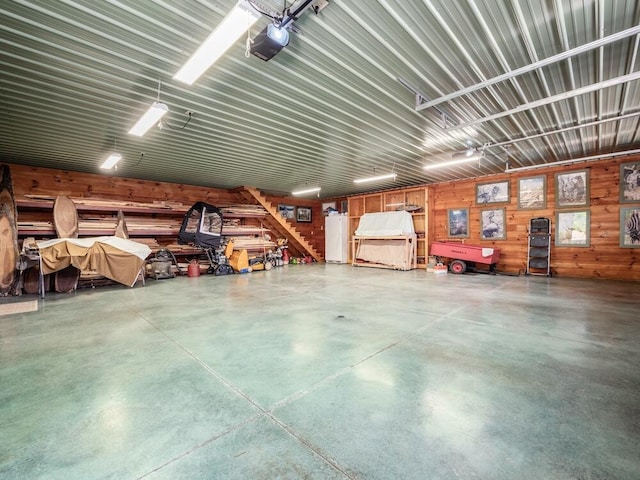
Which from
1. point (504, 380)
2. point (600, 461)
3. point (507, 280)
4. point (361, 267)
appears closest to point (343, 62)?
point (504, 380)

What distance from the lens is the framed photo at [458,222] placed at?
9648 mm

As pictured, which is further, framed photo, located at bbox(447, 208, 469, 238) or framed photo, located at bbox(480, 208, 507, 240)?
framed photo, located at bbox(447, 208, 469, 238)

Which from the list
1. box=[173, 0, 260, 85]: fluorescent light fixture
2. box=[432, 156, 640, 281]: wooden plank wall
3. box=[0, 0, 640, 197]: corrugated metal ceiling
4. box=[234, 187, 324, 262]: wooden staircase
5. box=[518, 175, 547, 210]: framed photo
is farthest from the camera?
box=[234, 187, 324, 262]: wooden staircase

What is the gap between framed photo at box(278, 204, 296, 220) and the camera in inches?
518

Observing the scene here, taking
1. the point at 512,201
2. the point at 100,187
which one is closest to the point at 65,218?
the point at 100,187

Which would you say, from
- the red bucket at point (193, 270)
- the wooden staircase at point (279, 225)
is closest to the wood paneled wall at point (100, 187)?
the wooden staircase at point (279, 225)

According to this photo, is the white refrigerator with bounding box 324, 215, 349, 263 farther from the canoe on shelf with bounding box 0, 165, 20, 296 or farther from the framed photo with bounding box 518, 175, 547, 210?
the canoe on shelf with bounding box 0, 165, 20, 296

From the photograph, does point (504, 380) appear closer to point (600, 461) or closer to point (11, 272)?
point (600, 461)

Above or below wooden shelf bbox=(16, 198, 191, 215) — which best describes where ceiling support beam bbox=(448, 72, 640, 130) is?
above

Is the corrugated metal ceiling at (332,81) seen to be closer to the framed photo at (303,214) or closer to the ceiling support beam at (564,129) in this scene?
the ceiling support beam at (564,129)

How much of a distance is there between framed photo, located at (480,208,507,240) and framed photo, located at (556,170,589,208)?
4.73 feet

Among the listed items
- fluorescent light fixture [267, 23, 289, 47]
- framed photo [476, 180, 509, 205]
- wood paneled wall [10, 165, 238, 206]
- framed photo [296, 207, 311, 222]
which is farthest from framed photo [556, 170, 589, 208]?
wood paneled wall [10, 165, 238, 206]

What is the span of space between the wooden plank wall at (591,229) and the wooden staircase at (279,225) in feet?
21.4

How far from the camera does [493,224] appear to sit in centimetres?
906
